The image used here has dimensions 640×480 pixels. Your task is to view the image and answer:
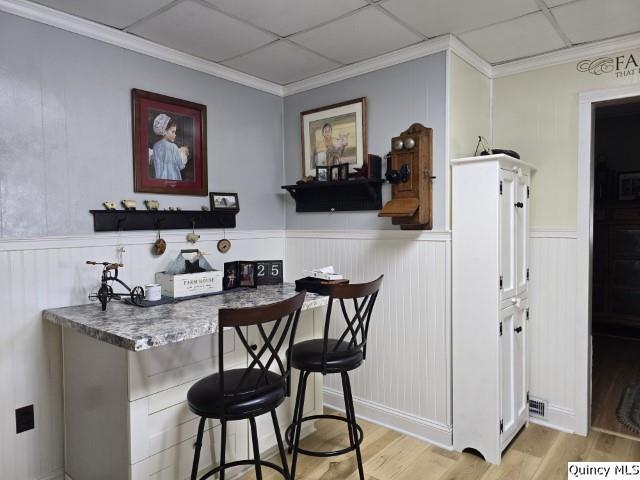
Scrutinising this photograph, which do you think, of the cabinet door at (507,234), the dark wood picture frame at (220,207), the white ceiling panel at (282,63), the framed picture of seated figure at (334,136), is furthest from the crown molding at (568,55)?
the dark wood picture frame at (220,207)

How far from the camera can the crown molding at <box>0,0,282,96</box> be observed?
211 cm

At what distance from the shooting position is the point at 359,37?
2553 millimetres

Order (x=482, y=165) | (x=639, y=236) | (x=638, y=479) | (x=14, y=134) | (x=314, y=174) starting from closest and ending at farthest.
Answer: (x=14, y=134), (x=638, y=479), (x=482, y=165), (x=314, y=174), (x=639, y=236)

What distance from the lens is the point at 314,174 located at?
325 cm

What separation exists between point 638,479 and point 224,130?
313 cm

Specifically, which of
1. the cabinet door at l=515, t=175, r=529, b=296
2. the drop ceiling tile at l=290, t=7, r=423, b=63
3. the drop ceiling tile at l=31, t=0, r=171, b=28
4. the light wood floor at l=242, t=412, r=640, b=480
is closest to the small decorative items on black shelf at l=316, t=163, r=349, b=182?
the drop ceiling tile at l=290, t=7, r=423, b=63

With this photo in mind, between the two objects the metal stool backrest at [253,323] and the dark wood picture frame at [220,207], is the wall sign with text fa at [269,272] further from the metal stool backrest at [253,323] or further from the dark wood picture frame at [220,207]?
the metal stool backrest at [253,323]

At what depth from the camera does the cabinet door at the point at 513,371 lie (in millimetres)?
2498

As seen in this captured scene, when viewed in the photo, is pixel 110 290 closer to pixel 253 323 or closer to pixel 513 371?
pixel 253 323

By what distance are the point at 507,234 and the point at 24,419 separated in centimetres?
270

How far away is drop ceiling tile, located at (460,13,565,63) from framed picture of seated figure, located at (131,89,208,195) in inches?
68.0

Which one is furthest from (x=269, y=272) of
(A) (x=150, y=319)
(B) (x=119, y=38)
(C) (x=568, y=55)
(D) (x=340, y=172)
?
(C) (x=568, y=55)

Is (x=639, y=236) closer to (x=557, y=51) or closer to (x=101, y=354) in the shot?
(x=557, y=51)

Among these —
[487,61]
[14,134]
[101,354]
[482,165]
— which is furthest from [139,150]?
[487,61]
